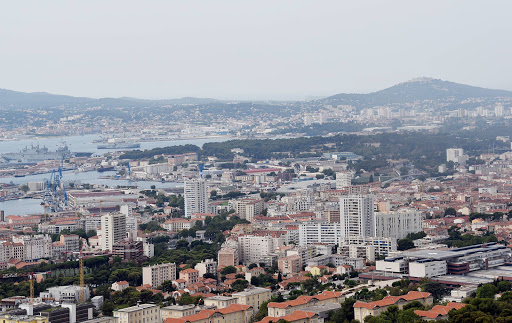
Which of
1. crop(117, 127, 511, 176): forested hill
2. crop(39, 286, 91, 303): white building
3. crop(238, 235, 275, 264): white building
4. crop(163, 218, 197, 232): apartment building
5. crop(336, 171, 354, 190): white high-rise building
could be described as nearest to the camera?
crop(39, 286, 91, 303): white building

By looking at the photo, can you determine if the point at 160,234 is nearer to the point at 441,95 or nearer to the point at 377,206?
the point at 377,206

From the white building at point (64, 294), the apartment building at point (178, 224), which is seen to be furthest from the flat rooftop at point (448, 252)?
the apartment building at point (178, 224)

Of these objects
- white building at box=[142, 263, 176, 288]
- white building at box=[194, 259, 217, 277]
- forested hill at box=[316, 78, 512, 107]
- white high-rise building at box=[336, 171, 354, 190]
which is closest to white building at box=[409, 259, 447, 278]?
white building at box=[194, 259, 217, 277]

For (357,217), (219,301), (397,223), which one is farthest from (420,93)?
(219,301)

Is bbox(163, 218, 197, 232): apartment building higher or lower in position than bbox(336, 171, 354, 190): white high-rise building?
higher

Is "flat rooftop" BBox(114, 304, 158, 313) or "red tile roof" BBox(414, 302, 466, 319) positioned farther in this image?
"flat rooftop" BBox(114, 304, 158, 313)

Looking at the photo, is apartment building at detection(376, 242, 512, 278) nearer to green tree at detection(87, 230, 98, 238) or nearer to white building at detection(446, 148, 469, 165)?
green tree at detection(87, 230, 98, 238)

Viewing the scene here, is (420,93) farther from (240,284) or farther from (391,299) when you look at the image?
(391,299)

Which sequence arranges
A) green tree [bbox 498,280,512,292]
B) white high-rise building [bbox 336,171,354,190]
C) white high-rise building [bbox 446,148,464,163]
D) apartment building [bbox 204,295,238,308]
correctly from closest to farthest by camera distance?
apartment building [bbox 204,295,238,308] < green tree [bbox 498,280,512,292] < white high-rise building [bbox 336,171,354,190] < white high-rise building [bbox 446,148,464,163]
